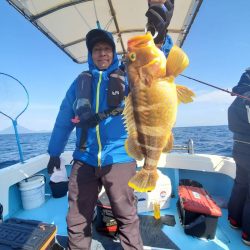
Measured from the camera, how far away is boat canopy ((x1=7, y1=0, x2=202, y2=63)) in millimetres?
2939

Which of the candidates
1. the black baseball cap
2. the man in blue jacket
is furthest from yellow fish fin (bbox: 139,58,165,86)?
the black baseball cap

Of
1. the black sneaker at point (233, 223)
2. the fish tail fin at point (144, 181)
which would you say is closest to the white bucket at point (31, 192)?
the fish tail fin at point (144, 181)

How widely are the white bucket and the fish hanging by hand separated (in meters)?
2.99

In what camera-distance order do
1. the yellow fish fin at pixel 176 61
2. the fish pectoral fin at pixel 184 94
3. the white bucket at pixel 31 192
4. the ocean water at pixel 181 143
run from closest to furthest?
1. the yellow fish fin at pixel 176 61
2. the fish pectoral fin at pixel 184 94
3. the white bucket at pixel 31 192
4. the ocean water at pixel 181 143

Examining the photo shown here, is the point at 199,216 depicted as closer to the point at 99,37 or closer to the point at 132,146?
the point at 132,146

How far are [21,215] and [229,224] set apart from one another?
3.52 meters

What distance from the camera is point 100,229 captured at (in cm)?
299

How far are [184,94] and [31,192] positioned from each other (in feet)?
11.6

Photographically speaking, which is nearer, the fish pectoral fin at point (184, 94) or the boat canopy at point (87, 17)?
the fish pectoral fin at point (184, 94)

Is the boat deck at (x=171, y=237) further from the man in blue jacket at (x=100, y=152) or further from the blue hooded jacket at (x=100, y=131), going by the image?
the blue hooded jacket at (x=100, y=131)

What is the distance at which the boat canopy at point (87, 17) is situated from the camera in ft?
9.64

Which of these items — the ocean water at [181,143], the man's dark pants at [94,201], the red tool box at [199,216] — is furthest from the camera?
the ocean water at [181,143]

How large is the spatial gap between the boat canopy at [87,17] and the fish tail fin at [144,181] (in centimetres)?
236

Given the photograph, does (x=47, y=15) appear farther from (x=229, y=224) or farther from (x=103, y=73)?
(x=229, y=224)
